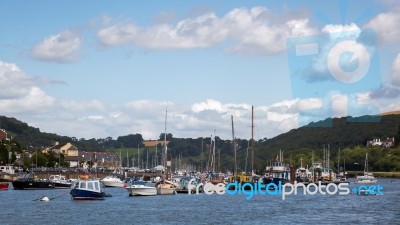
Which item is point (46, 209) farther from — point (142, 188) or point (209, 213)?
point (142, 188)

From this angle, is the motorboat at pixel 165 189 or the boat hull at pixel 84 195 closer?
the boat hull at pixel 84 195

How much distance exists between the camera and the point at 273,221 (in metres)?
72.1

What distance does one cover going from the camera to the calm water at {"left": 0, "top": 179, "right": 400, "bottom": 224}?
72312mm

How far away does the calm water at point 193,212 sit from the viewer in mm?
72312

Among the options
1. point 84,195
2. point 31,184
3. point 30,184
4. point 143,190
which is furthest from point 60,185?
point 84,195

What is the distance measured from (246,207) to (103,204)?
16.8 meters

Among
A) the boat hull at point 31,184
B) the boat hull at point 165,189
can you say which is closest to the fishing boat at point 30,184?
the boat hull at point 31,184

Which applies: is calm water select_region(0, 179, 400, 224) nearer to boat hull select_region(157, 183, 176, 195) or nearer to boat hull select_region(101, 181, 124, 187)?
boat hull select_region(157, 183, 176, 195)

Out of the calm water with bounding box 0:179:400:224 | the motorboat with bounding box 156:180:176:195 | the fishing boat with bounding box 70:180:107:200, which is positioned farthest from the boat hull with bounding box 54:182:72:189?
the fishing boat with bounding box 70:180:107:200

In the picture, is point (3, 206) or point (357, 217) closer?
point (357, 217)

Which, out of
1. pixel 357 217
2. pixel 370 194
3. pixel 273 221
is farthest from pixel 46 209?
pixel 370 194

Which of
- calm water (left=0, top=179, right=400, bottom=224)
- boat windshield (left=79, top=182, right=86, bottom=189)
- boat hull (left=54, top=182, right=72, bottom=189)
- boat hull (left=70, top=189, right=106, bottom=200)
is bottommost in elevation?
calm water (left=0, top=179, right=400, bottom=224)

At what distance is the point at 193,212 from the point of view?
8362 centimetres

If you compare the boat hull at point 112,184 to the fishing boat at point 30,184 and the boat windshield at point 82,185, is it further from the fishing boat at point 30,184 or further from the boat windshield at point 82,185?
the boat windshield at point 82,185
